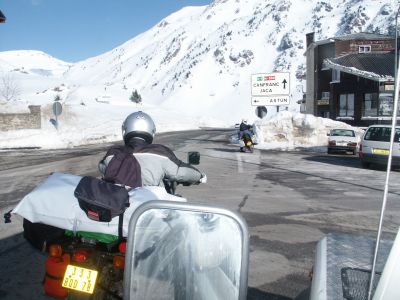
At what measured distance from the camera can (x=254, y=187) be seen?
1158 cm

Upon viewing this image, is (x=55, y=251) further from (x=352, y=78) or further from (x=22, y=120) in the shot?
(x=352, y=78)

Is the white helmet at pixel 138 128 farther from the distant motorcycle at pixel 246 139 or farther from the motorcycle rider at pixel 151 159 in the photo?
the distant motorcycle at pixel 246 139

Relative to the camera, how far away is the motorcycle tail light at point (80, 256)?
286 cm

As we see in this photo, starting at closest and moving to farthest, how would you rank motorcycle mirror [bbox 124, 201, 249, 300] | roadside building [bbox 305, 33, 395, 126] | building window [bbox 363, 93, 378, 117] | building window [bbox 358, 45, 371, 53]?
1. motorcycle mirror [bbox 124, 201, 249, 300]
2. roadside building [bbox 305, 33, 395, 126]
3. building window [bbox 363, 93, 378, 117]
4. building window [bbox 358, 45, 371, 53]

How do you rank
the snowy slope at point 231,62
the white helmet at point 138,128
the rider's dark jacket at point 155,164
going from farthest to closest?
1. the snowy slope at point 231,62
2. the white helmet at point 138,128
3. the rider's dark jacket at point 155,164

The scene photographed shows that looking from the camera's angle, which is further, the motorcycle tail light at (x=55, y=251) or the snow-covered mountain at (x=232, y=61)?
the snow-covered mountain at (x=232, y=61)

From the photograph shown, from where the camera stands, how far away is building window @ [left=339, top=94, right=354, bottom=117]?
4159cm

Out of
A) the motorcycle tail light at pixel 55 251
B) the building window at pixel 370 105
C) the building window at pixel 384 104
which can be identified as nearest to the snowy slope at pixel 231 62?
the building window at pixel 370 105

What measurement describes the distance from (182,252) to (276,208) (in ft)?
22.2

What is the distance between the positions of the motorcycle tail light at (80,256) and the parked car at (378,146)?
1440 cm

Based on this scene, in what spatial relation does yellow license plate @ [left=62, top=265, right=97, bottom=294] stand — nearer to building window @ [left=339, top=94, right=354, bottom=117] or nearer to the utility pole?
the utility pole

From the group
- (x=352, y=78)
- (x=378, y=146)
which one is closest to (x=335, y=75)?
(x=352, y=78)

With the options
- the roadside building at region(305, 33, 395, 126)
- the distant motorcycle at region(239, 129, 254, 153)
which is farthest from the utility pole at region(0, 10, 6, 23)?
the roadside building at region(305, 33, 395, 126)

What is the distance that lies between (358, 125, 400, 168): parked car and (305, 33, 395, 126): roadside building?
59.9 ft
